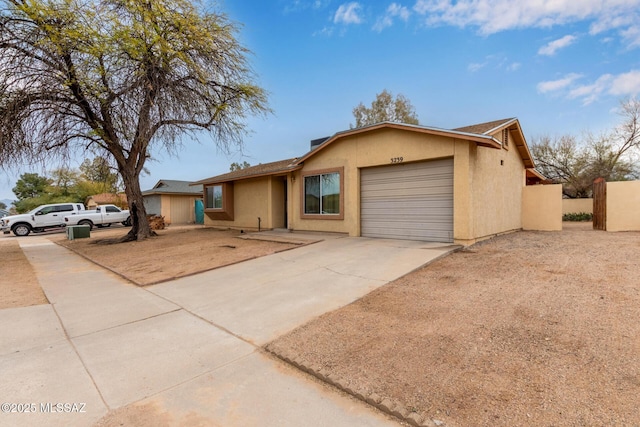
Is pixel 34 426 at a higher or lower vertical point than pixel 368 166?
lower

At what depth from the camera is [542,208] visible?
40.8 ft

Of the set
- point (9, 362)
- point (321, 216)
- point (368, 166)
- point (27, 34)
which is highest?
point (27, 34)

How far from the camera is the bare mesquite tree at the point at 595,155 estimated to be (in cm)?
2245

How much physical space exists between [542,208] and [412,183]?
691 centimetres

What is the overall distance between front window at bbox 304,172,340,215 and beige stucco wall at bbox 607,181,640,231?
1031cm

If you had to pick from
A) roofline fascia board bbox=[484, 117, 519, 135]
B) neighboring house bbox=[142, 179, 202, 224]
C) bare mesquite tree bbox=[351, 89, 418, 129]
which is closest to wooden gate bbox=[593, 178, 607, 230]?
roofline fascia board bbox=[484, 117, 519, 135]

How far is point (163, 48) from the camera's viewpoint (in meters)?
10.8

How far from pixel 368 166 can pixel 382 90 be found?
23.6 metres

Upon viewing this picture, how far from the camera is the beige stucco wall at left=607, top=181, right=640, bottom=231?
11.1 metres

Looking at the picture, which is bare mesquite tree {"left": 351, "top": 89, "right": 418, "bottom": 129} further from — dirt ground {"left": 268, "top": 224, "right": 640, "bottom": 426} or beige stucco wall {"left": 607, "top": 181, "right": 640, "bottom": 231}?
dirt ground {"left": 268, "top": 224, "right": 640, "bottom": 426}

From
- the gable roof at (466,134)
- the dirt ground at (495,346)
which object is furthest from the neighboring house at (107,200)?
the dirt ground at (495,346)

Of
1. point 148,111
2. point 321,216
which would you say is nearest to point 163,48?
point 148,111

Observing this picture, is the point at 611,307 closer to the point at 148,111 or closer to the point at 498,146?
the point at 498,146

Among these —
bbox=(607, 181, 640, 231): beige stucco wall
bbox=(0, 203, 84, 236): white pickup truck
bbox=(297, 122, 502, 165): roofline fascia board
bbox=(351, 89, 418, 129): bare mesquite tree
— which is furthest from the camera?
bbox=(351, 89, 418, 129): bare mesquite tree
